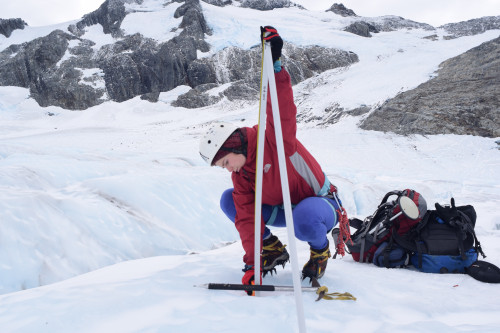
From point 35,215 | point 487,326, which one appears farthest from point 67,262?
point 487,326

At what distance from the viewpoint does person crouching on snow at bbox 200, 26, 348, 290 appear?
189 centimetres

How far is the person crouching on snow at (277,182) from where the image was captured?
189 cm

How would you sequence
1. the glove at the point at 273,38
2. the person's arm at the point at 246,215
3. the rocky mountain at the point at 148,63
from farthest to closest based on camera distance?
1. the rocky mountain at the point at 148,63
2. the person's arm at the point at 246,215
3. the glove at the point at 273,38

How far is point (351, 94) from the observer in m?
16.3

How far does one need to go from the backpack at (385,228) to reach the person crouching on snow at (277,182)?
21.1 inches

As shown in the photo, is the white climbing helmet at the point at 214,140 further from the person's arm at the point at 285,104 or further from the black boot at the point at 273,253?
the black boot at the point at 273,253

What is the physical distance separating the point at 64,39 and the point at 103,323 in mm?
40059

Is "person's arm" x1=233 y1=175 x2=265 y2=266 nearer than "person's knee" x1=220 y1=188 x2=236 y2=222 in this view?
Yes

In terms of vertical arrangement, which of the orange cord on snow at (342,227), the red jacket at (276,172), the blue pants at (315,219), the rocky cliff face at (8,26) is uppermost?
the rocky cliff face at (8,26)

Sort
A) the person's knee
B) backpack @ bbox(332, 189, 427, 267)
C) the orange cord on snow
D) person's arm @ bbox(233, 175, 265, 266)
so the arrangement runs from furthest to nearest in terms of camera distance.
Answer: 1. backpack @ bbox(332, 189, 427, 267)
2. the person's knee
3. the orange cord on snow
4. person's arm @ bbox(233, 175, 265, 266)

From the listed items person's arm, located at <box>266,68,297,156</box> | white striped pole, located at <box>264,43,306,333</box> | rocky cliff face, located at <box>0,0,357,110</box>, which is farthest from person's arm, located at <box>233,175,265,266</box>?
rocky cliff face, located at <box>0,0,357,110</box>

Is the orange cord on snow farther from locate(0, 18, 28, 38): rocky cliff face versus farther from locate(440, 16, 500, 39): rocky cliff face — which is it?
locate(0, 18, 28, 38): rocky cliff face

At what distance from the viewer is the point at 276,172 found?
2.02 m

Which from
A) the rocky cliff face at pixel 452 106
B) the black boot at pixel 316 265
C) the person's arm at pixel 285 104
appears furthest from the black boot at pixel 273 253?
the rocky cliff face at pixel 452 106
